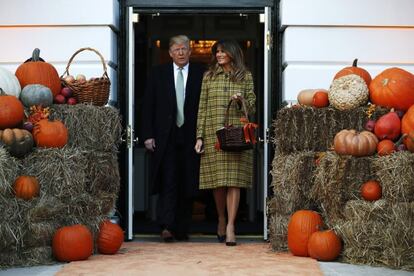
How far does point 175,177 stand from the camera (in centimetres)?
1041

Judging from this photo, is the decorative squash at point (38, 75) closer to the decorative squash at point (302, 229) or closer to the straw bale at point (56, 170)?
the straw bale at point (56, 170)

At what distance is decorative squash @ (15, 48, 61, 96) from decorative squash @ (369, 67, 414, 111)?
308 centimetres

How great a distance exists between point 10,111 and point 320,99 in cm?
295

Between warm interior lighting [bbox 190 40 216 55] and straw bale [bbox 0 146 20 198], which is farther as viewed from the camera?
warm interior lighting [bbox 190 40 216 55]

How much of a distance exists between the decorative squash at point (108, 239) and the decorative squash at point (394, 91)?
2.79 m

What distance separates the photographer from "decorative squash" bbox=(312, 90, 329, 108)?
9.36m

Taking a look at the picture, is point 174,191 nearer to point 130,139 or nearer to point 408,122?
point 130,139

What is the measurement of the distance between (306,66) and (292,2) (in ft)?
2.32

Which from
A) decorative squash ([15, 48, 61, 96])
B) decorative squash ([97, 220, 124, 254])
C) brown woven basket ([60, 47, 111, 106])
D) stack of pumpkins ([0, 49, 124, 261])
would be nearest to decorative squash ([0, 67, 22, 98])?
stack of pumpkins ([0, 49, 124, 261])

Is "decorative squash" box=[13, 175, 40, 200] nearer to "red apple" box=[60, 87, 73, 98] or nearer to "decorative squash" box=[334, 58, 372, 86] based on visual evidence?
"red apple" box=[60, 87, 73, 98]

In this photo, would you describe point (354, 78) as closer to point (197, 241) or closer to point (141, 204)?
point (197, 241)

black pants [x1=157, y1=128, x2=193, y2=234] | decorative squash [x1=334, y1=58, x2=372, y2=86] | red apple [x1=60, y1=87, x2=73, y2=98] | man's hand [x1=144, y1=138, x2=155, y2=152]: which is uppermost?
decorative squash [x1=334, y1=58, x2=372, y2=86]

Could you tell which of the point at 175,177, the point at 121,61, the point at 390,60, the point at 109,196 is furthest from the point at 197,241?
the point at 390,60

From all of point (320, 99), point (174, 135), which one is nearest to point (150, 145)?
point (174, 135)
